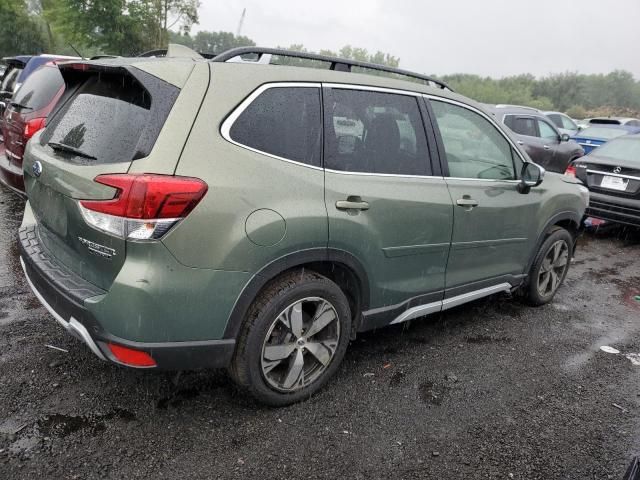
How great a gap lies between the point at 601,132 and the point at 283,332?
13.9 meters

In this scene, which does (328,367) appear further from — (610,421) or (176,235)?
(610,421)

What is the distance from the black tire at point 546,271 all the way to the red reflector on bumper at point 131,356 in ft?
11.1

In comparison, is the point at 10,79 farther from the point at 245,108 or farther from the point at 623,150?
the point at 623,150

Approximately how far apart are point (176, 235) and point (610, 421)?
2.69 metres

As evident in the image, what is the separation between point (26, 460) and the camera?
2.34 m

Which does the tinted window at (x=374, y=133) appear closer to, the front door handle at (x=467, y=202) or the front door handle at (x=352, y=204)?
the front door handle at (x=352, y=204)

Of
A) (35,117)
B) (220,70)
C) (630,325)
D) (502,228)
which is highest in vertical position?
(220,70)

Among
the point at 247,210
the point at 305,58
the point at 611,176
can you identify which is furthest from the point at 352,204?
the point at 611,176

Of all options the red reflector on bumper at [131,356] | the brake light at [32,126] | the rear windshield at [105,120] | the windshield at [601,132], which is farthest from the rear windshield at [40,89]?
the windshield at [601,132]

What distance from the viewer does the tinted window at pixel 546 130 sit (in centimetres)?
1131

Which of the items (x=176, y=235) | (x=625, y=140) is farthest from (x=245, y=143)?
(x=625, y=140)

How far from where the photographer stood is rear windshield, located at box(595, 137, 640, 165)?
7.43m

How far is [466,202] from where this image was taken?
3.42 m

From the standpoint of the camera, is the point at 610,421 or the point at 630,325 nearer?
the point at 610,421
